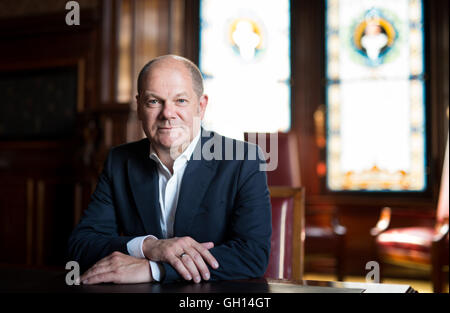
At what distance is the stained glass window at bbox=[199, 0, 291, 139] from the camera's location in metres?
5.30

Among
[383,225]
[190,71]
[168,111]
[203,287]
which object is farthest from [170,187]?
[383,225]

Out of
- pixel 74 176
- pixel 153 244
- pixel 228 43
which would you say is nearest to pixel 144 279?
pixel 153 244

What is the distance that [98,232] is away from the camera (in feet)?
5.14

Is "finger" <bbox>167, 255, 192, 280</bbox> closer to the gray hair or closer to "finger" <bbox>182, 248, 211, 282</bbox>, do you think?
"finger" <bbox>182, 248, 211, 282</bbox>

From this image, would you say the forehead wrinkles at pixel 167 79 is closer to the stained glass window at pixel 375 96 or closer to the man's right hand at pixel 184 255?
the man's right hand at pixel 184 255

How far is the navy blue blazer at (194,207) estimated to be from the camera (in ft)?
4.67

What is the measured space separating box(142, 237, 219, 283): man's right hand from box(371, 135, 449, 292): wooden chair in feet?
8.00

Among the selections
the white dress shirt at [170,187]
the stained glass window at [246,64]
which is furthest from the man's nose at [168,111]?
the stained glass window at [246,64]

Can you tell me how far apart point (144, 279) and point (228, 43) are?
472cm

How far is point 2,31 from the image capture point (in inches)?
205

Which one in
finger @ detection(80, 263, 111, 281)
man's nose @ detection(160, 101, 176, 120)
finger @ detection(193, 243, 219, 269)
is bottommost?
finger @ detection(80, 263, 111, 281)

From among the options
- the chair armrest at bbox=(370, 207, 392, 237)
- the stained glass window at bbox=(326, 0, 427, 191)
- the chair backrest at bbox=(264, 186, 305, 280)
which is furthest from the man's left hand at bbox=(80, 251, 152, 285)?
the stained glass window at bbox=(326, 0, 427, 191)

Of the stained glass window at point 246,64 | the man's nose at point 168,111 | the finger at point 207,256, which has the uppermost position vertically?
the stained glass window at point 246,64

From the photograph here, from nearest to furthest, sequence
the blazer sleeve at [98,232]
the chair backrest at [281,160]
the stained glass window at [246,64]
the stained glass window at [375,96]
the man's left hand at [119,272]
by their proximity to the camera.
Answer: the man's left hand at [119,272] < the blazer sleeve at [98,232] < the chair backrest at [281,160] < the stained glass window at [375,96] < the stained glass window at [246,64]
